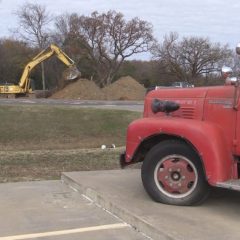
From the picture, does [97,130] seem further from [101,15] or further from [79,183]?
[101,15]

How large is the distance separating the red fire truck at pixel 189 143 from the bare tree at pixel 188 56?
237 feet

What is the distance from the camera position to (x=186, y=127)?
6215mm

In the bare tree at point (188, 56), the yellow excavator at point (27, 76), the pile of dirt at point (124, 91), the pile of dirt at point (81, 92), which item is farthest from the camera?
the bare tree at point (188, 56)

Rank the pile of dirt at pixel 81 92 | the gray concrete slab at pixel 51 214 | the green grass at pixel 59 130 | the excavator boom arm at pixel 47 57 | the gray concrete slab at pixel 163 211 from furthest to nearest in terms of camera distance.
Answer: the pile of dirt at pixel 81 92
the excavator boom arm at pixel 47 57
the green grass at pixel 59 130
the gray concrete slab at pixel 51 214
the gray concrete slab at pixel 163 211

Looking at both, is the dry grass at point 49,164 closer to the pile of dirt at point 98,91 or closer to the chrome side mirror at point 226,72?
the chrome side mirror at point 226,72

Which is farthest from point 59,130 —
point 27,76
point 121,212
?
point 27,76

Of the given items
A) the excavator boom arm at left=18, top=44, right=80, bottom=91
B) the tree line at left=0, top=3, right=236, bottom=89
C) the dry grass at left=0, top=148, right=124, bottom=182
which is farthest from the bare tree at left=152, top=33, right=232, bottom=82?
the dry grass at left=0, top=148, right=124, bottom=182

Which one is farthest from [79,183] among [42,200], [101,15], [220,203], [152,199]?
[101,15]

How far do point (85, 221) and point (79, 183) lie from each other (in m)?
1.63

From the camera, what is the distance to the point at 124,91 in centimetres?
5931

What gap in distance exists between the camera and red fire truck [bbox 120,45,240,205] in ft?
19.7

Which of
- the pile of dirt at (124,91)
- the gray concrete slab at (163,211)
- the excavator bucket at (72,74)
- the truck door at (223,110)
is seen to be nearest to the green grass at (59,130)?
the gray concrete slab at (163,211)

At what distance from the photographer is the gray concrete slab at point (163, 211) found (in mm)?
5336

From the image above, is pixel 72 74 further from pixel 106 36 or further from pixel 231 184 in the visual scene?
pixel 231 184
